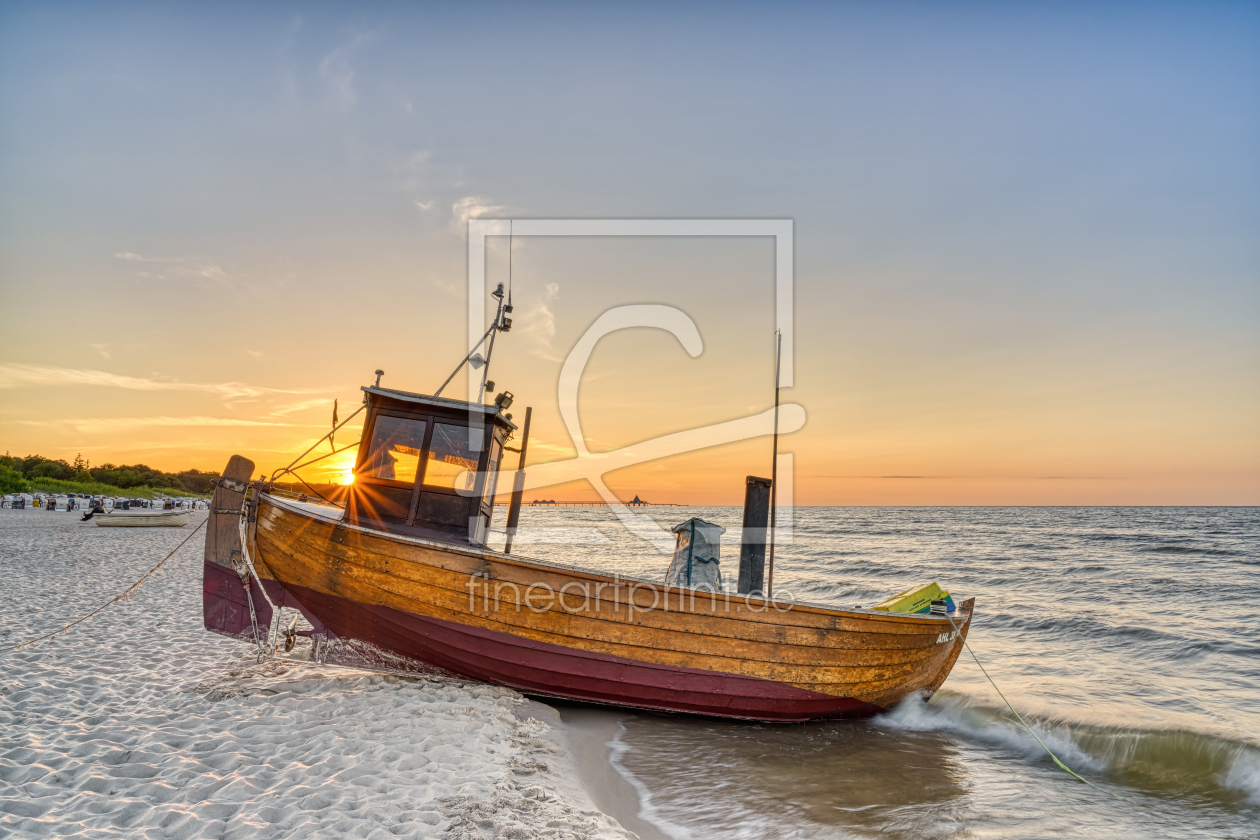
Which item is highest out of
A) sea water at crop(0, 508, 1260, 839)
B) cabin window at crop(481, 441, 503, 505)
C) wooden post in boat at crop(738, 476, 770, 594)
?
cabin window at crop(481, 441, 503, 505)

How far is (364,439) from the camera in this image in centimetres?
802

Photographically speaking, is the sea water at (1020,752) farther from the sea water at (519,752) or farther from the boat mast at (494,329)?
the boat mast at (494,329)

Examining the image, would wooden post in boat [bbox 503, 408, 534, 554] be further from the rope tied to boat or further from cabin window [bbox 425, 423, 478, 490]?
the rope tied to boat

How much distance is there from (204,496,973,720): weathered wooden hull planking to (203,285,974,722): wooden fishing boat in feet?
0.05

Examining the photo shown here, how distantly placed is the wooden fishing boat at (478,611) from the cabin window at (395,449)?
2 centimetres

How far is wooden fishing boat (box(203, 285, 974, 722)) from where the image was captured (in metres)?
6.69

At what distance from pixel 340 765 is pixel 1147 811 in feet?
24.1

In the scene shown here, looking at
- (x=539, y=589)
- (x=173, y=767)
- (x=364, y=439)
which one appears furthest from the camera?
(x=364, y=439)

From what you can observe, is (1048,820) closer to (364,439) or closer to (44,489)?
(364,439)

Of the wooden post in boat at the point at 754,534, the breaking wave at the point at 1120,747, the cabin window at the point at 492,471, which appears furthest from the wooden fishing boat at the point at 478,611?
the wooden post in boat at the point at 754,534

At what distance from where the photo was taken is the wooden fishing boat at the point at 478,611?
669 centimetres

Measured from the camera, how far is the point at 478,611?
6.73 metres

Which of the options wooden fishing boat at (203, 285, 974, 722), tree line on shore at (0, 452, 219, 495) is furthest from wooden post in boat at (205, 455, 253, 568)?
tree line on shore at (0, 452, 219, 495)

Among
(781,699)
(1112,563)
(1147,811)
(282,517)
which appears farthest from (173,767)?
(1112,563)
